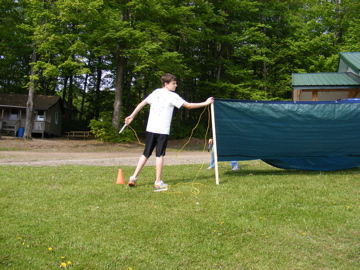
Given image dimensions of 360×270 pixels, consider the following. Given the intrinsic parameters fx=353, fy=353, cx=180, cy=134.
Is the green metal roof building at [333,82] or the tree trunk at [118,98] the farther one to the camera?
the tree trunk at [118,98]

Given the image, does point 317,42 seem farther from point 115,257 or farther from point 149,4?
point 115,257

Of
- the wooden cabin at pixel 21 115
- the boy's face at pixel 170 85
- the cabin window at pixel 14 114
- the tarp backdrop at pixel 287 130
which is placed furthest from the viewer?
the cabin window at pixel 14 114

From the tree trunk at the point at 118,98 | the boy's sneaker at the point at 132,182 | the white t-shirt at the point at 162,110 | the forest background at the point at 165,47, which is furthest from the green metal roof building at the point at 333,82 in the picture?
the tree trunk at the point at 118,98

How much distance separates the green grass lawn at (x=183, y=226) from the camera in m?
3.56

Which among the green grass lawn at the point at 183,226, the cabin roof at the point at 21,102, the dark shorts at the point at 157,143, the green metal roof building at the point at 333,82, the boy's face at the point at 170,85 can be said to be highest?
the green metal roof building at the point at 333,82

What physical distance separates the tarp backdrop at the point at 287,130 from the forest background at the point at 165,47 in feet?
52.7

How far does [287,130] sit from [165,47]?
824 inches

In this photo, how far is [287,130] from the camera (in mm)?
8172

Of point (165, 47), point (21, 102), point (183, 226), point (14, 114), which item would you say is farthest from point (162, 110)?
point (14, 114)

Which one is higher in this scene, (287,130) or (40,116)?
(40,116)

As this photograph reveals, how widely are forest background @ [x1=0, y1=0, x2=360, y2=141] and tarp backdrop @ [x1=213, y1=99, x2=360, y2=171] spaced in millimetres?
16055

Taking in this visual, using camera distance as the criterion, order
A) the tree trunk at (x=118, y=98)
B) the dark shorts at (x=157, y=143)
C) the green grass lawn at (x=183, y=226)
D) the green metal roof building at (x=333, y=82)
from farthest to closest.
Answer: the tree trunk at (x=118, y=98), the green metal roof building at (x=333, y=82), the dark shorts at (x=157, y=143), the green grass lawn at (x=183, y=226)

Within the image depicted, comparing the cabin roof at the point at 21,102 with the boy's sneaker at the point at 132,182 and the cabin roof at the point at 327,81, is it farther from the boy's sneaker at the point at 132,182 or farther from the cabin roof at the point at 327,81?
the boy's sneaker at the point at 132,182

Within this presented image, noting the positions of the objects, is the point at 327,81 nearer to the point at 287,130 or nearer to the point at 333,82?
the point at 333,82
